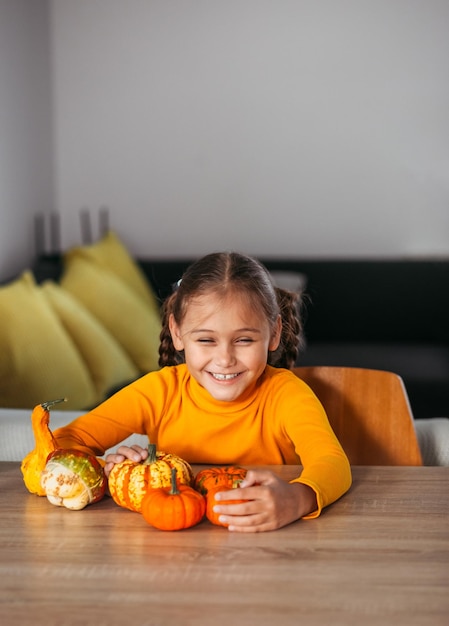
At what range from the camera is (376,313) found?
452 centimetres

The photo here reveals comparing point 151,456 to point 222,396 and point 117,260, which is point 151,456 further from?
point 117,260

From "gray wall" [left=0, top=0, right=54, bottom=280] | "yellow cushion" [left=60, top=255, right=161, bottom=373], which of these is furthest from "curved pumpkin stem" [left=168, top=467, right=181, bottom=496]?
"gray wall" [left=0, top=0, right=54, bottom=280]

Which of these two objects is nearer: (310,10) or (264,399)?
(264,399)

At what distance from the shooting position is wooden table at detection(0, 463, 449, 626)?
1.03 meters

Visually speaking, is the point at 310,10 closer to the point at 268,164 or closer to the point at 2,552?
the point at 268,164

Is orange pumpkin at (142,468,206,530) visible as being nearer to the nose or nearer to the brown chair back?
the nose

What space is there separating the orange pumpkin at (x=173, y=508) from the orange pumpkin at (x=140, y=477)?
0.10 ft

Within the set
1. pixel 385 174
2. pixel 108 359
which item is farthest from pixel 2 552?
pixel 385 174

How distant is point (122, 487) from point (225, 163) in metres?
3.51

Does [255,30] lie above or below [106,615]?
above

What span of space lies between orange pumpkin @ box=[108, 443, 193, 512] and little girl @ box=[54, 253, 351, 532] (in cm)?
22

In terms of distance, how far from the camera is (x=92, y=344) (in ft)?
11.4

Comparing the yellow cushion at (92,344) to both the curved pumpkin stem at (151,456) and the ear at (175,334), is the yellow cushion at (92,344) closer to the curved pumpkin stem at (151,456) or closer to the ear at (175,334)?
the ear at (175,334)

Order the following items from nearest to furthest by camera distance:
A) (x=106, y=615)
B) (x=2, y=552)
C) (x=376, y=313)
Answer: (x=106, y=615) < (x=2, y=552) < (x=376, y=313)
